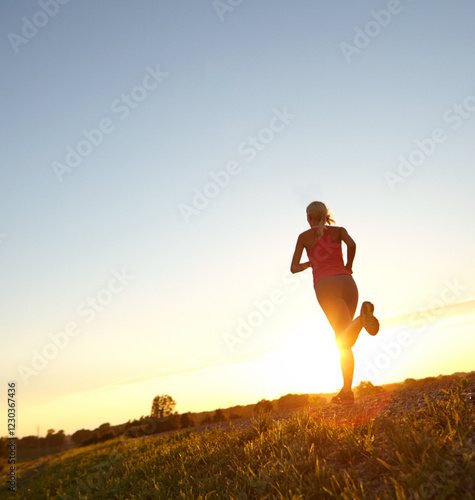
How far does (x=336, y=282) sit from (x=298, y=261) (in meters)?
0.66

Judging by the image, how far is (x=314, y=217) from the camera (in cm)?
555

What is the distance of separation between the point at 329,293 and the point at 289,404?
5.31m

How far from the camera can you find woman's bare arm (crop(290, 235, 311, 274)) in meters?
5.46

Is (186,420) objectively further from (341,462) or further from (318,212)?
(341,462)

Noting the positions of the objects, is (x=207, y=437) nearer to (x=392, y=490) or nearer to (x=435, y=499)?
(x=392, y=490)

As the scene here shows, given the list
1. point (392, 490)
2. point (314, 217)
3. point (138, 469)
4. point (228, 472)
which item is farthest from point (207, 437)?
point (392, 490)

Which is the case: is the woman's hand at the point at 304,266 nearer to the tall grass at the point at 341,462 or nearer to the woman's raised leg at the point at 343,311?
the woman's raised leg at the point at 343,311

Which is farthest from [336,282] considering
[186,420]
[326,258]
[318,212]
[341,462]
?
[186,420]

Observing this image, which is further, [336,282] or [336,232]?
[336,232]

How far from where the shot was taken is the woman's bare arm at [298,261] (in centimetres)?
546

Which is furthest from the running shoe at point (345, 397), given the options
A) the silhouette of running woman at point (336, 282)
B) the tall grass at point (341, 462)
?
the tall grass at point (341, 462)

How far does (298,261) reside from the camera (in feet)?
18.2

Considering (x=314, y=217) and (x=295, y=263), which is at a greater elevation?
(x=314, y=217)

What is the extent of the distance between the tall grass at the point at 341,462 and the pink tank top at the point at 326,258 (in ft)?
5.64
